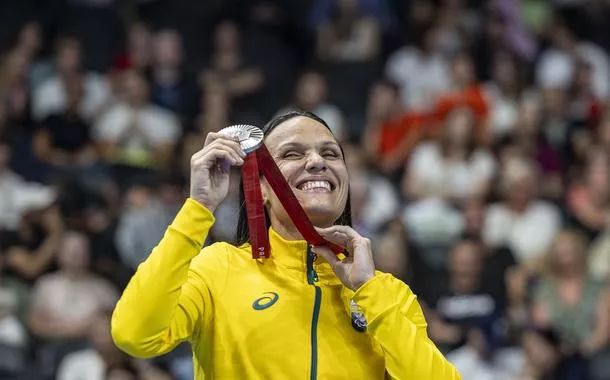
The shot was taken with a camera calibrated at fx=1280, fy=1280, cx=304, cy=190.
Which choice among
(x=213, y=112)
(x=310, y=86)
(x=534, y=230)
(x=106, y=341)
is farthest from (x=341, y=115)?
(x=106, y=341)

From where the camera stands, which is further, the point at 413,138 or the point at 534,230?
the point at 413,138

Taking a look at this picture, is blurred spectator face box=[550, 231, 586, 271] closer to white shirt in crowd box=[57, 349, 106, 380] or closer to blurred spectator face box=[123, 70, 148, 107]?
white shirt in crowd box=[57, 349, 106, 380]

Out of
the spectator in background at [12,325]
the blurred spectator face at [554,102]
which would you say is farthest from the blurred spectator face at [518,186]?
the spectator in background at [12,325]

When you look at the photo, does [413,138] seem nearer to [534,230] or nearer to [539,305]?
[534,230]

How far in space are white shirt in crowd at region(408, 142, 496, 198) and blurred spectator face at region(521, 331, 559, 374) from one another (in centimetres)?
212

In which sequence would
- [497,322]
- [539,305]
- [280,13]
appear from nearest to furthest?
1. [497,322]
2. [539,305]
3. [280,13]

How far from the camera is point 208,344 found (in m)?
3.83

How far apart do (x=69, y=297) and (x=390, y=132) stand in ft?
11.3

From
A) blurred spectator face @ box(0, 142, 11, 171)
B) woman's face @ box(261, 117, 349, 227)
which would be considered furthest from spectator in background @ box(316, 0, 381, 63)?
woman's face @ box(261, 117, 349, 227)

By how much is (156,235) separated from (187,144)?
3.46 feet

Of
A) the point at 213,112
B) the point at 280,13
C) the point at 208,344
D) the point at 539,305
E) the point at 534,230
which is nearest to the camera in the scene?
the point at 208,344

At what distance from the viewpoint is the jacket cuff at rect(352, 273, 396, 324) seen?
12.1 ft

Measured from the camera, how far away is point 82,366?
26.4ft

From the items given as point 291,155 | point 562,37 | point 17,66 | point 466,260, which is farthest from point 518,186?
point 291,155
